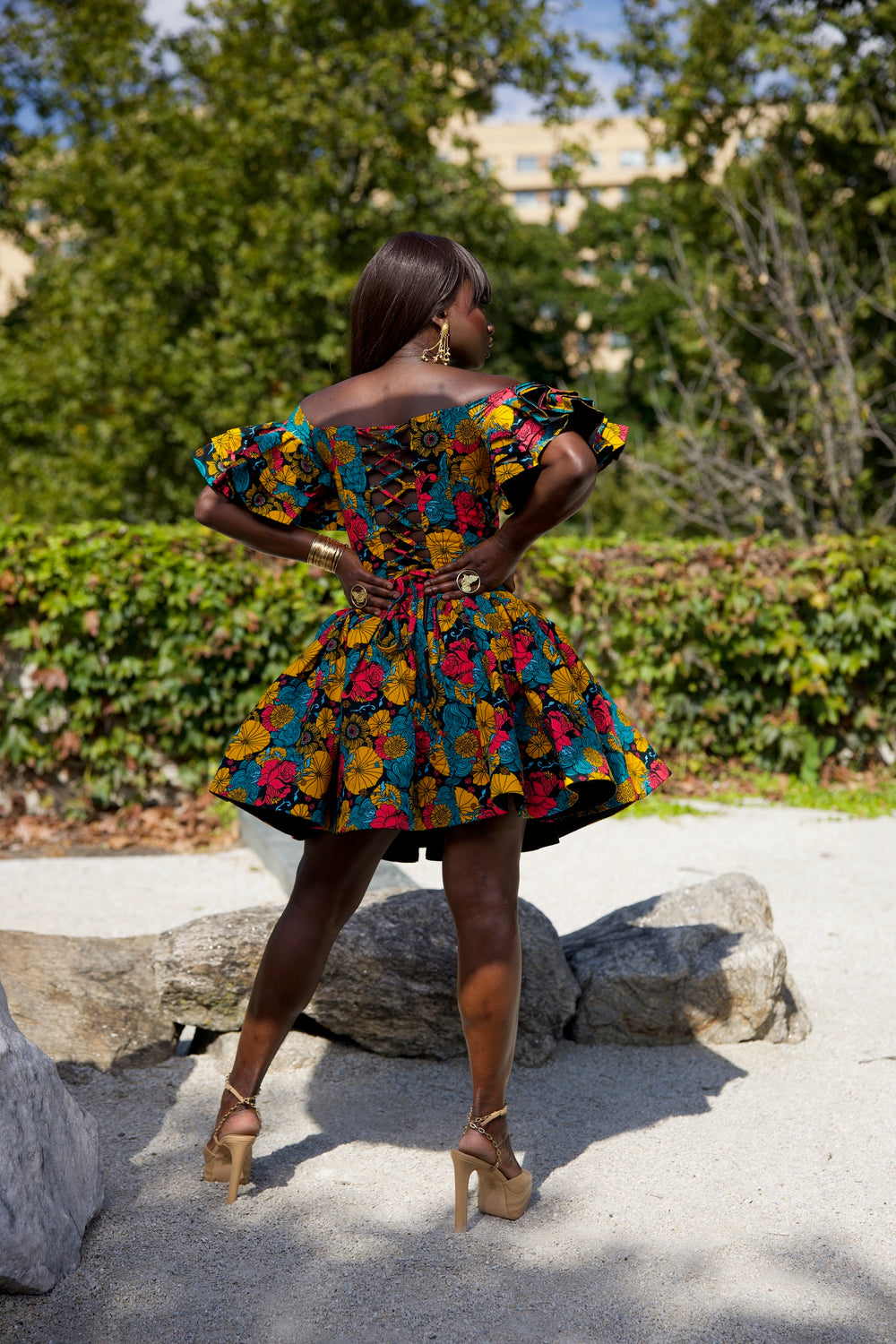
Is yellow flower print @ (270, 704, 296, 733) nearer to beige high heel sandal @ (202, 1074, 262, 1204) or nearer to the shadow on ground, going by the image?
beige high heel sandal @ (202, 1074, 262, 1204)

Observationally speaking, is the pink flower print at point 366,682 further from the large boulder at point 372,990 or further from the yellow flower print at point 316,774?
the large boulder at point 372,990

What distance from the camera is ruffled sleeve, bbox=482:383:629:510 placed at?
2250mm

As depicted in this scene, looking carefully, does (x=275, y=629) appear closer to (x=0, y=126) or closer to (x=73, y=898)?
(x=73, y=898)

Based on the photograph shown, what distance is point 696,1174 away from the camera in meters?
2.56

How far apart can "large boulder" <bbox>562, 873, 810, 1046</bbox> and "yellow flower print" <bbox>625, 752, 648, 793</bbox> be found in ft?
3.53

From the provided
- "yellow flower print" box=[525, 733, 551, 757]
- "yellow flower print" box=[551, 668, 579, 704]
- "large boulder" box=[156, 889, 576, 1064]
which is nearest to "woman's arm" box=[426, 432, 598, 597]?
"yellow flower print" box=[551, 668, 579, 704]

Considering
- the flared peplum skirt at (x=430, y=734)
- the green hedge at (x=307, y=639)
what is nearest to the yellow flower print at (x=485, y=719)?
the flared peplum skirt at (x=430, y=734)

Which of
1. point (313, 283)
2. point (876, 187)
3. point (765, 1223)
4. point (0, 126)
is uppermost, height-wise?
point (0, 126)

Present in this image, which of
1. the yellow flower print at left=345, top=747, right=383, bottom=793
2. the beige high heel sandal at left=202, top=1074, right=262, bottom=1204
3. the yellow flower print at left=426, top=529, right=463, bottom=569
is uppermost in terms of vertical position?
the yellow flower print at left=426, top=529, right=463, bottom=569

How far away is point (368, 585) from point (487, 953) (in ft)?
2.71

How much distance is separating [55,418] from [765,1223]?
14.9 meters

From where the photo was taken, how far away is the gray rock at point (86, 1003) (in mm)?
3117

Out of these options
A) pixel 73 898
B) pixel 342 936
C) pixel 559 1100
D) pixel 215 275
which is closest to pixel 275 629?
pixel 73 898

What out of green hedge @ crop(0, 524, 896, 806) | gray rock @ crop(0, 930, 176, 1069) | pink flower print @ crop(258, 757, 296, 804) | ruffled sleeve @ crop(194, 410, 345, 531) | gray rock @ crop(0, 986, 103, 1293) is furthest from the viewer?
green hedge @ crop(0, 524, 896, 806)
